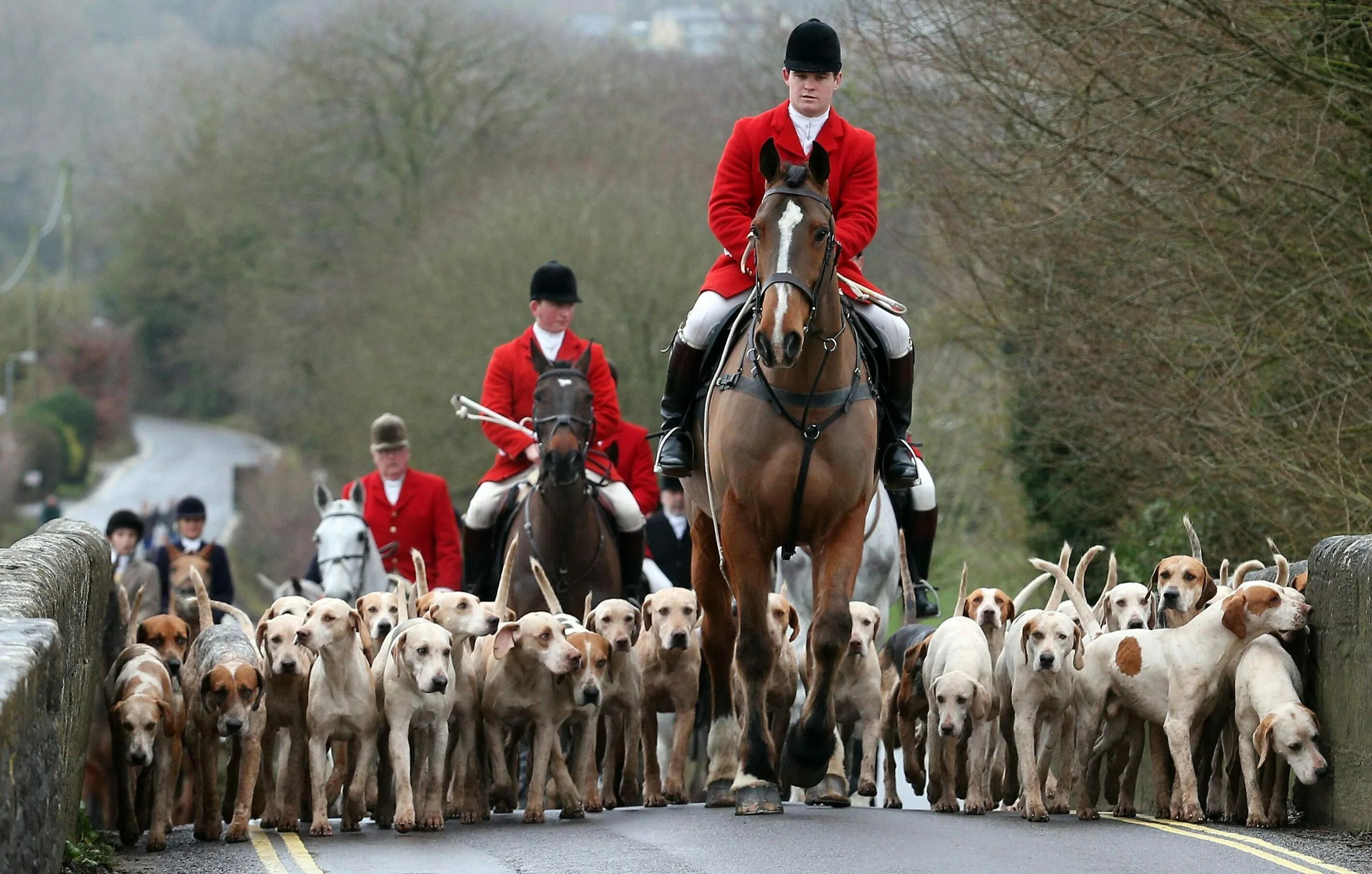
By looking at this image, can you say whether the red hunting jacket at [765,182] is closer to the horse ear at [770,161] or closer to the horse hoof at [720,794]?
the horse ear at [770,161]

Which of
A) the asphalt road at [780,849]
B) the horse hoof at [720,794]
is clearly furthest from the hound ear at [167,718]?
the horse hoof at [720,794]

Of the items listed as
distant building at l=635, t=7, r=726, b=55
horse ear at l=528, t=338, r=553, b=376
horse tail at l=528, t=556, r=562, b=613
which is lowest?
horse tail at l=528, t=556, r=562, b=613

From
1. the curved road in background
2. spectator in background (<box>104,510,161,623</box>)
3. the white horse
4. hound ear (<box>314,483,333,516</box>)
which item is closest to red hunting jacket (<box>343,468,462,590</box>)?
hound ear (<box>314,483,333,516</box>)

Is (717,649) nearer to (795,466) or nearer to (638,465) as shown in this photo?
(795,466)

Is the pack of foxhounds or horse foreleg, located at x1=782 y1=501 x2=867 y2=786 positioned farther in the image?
the pack of foxhounds

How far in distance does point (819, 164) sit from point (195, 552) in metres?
8.06

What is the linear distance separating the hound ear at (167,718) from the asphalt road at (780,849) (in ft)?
1.58

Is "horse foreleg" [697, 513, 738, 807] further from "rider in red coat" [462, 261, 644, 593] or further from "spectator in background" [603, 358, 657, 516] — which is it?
"spectator in background" [603, 358, 657, 516]

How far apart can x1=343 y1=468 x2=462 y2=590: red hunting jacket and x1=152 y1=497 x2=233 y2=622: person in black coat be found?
119cm

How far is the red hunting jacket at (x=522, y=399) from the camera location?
43.5 feet

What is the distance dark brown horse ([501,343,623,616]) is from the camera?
1189 centimetres

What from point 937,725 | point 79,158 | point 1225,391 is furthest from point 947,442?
point 79,158

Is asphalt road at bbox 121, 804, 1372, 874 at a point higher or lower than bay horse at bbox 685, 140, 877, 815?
lower

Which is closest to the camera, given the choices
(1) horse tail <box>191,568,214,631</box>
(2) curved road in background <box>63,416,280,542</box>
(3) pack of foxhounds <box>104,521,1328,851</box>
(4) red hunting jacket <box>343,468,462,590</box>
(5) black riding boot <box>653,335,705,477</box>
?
(3) pack of foxhounds <box>104,521,1328,851</box>
